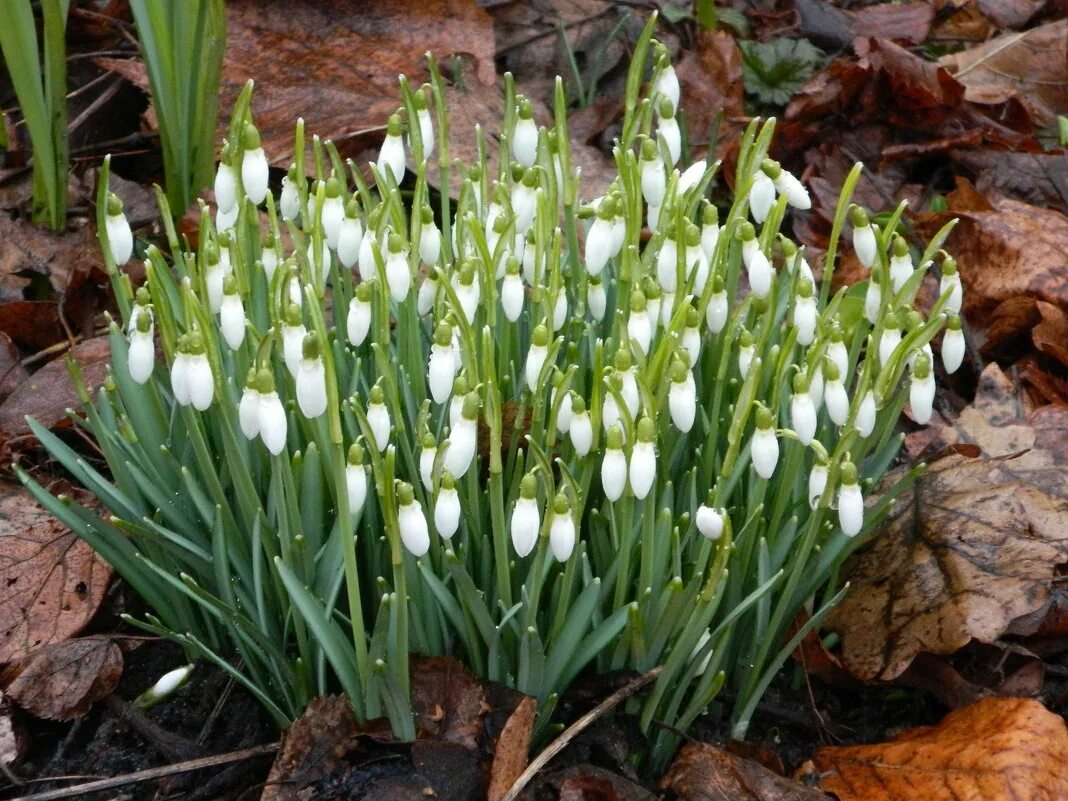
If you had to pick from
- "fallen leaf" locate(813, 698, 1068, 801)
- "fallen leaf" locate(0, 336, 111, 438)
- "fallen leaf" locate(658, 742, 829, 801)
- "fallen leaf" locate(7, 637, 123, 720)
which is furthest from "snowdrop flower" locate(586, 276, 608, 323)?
"fallen leaf" locate(0, 336, 111, 438)

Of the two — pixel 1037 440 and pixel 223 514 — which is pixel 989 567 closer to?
pixel 1037 440

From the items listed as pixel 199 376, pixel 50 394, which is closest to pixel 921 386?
pixel 199 376

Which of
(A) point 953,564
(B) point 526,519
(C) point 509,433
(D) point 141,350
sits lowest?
(A) point 953,564

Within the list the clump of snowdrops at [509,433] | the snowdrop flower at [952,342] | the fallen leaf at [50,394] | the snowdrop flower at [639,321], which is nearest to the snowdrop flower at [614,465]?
the clump of snowdrops at [509,433]

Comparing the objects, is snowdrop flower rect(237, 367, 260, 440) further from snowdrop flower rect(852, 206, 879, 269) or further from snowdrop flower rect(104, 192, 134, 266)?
snowdrop flower rect(852, 206, 879, 269)

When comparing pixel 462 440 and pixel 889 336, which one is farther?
pixel 889 336

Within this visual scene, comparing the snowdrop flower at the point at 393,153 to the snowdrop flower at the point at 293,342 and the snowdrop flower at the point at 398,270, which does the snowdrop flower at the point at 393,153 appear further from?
the snowdrop flower at the point at 293,342

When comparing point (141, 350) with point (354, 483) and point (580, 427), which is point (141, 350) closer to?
point (354, 483)
